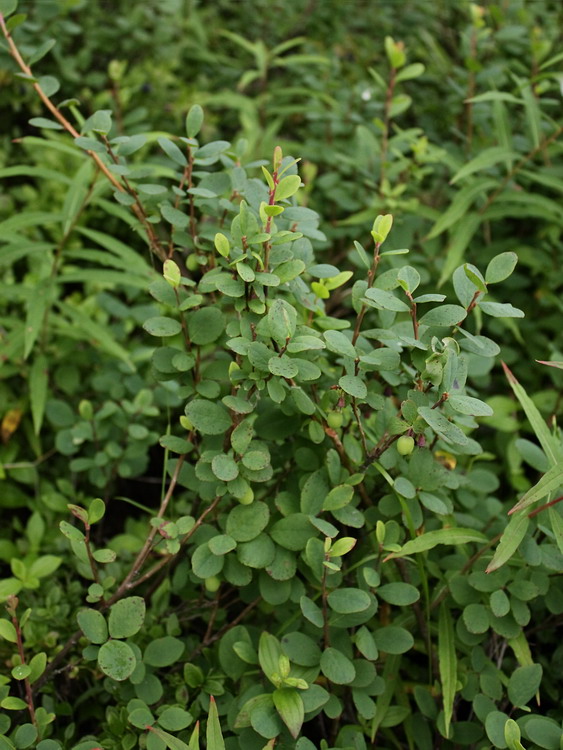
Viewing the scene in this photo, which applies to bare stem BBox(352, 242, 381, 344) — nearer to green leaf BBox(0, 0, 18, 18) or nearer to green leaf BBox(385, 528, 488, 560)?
green leaf BBox(385, 528, 488, 560)

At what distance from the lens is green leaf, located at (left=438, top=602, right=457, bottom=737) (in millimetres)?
Answer: 1156

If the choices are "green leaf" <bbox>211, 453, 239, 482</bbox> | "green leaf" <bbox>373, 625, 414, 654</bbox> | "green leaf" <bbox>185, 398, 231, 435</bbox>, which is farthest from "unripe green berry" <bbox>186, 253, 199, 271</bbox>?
"green leaf" <bbox>373, 625, 414, 654</bbox>

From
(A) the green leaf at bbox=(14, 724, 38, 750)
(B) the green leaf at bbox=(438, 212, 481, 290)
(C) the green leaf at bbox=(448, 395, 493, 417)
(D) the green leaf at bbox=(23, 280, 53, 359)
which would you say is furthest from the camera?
(B) the green leaf at bbox=(438, 212, 481, 290)

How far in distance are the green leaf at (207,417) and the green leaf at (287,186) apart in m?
0.35

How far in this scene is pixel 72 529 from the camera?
111 cm

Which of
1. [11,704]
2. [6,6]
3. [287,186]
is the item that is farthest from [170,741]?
[6,6]

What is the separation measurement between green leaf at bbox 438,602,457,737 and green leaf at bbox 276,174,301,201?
0.77 metres

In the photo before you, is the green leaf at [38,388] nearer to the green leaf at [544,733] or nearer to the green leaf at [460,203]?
the green leaf at [460,203]

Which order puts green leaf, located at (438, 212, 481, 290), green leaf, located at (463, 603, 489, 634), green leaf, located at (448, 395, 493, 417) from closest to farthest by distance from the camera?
green leaf, located at (448, 395, 493, 417)
green leaf, located at (463, 603, 489, 634)
green leaf, located at (438, 212, 481, 290)

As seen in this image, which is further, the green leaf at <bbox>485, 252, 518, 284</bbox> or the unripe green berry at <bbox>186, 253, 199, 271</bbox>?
the unripe green berry at <bbox>186, 253, 199, 271</bbox>

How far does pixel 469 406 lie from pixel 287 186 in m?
0.44

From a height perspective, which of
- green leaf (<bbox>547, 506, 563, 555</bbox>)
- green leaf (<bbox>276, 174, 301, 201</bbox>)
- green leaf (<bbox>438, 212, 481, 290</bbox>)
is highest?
green leaf (<bbox>276, 174, 301, 201</bbox>)

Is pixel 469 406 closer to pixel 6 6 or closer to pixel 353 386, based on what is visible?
pixel 353 386

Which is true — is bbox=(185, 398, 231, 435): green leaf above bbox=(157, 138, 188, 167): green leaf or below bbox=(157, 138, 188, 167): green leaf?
below
